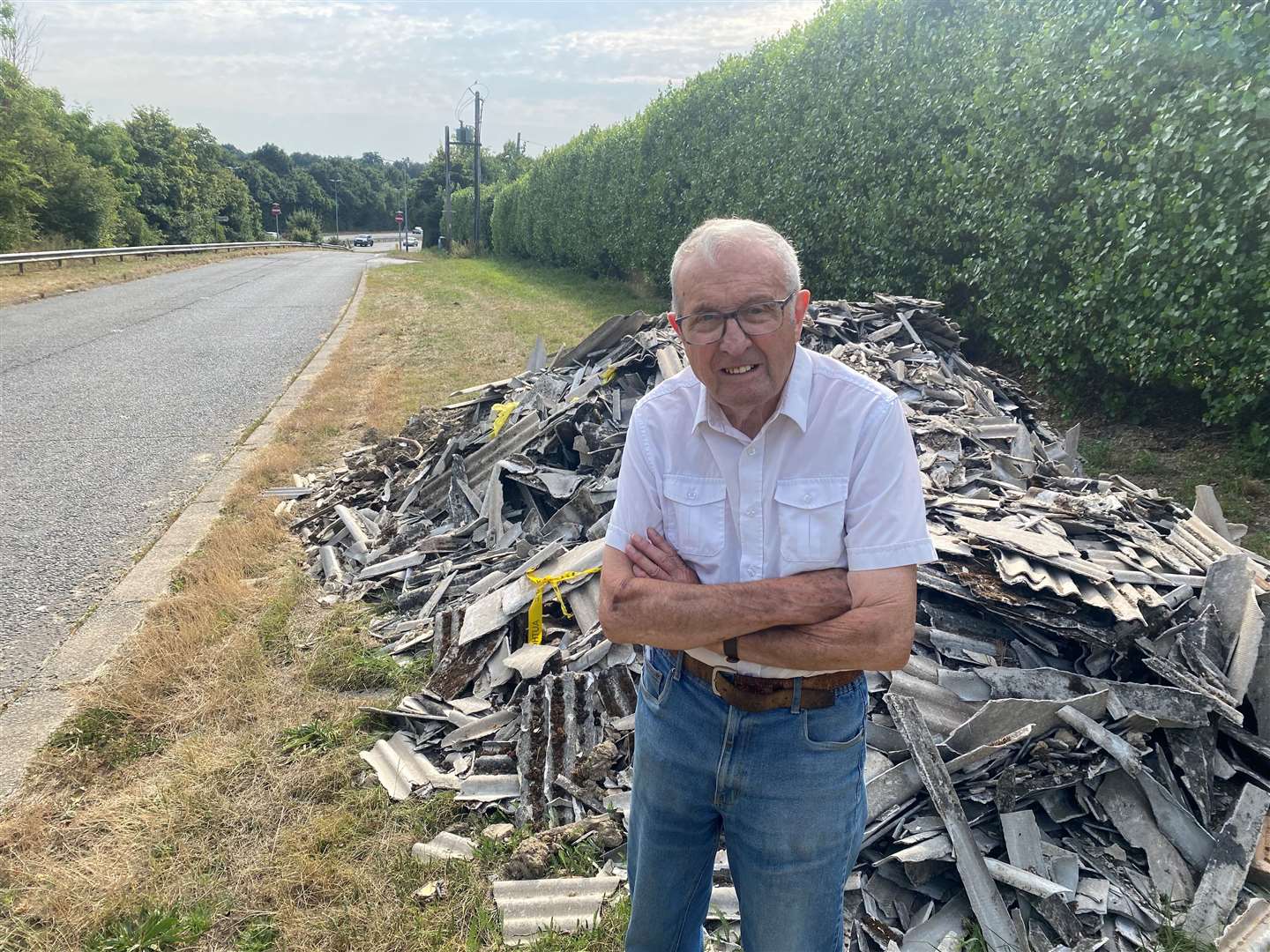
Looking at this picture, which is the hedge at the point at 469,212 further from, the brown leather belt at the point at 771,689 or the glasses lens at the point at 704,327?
the brown leather belt at the point at 771,689

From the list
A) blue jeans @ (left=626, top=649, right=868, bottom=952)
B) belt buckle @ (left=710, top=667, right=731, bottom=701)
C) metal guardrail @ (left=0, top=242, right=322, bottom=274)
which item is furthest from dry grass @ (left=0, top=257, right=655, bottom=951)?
metal guardrail @ (left=0, top=242, right=322, bottom=274)

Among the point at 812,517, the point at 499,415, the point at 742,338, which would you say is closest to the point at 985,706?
the point at 812,517

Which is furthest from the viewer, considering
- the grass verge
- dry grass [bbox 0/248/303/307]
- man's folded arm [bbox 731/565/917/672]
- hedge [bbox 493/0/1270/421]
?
dry grass [bbox 0/248/303/307]

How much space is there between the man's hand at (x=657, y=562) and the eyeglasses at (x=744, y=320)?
0.55 meters

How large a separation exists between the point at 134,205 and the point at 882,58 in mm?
58235

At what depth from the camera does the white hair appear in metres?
1.83

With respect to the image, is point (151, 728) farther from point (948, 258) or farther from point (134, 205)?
point (134, 205)

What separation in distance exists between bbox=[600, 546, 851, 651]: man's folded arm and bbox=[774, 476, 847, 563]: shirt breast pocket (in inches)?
2.2

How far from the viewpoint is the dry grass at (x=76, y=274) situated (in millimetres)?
20328

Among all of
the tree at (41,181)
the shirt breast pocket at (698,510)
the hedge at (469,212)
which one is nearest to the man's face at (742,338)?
the shirt breast pocket at (698,510)

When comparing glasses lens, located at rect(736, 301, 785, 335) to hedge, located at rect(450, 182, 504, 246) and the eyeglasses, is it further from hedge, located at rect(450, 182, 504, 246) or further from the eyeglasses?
hedge, located at rect(450, 182, 504, 246)

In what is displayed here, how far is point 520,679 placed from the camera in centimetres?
422

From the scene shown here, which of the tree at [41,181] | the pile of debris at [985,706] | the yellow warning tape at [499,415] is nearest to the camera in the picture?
the pile of debris at [985,706]

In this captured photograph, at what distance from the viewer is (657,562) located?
6.58ft
